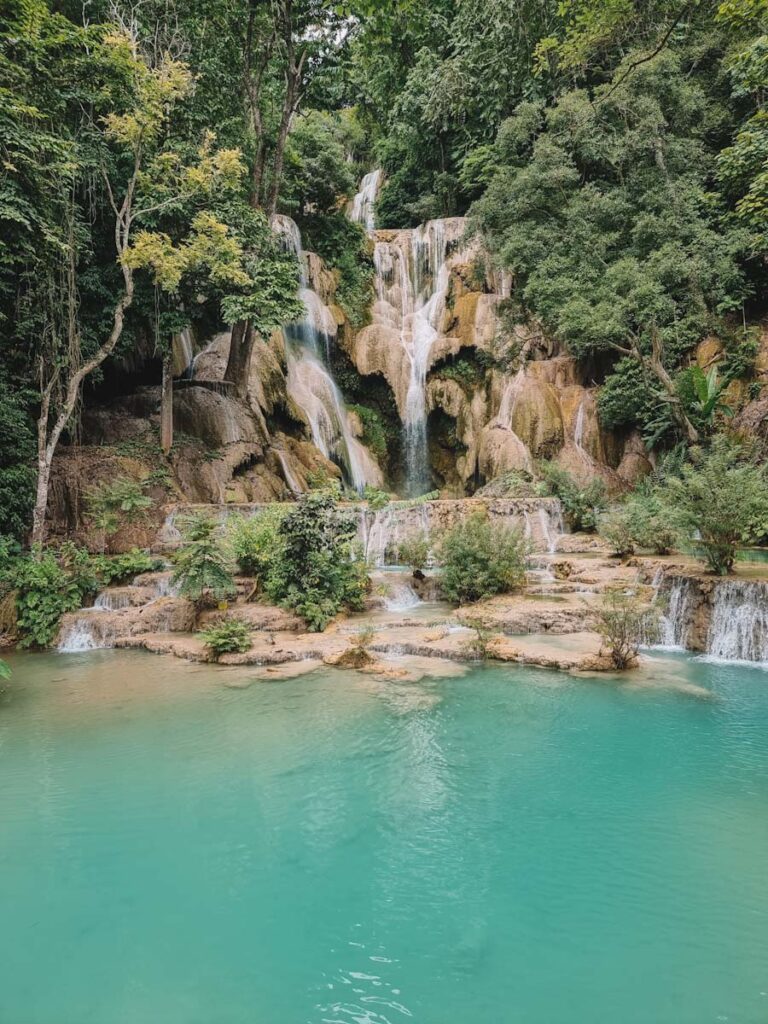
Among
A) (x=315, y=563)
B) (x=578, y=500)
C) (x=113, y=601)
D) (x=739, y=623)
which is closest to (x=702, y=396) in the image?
(x=578, y=500)

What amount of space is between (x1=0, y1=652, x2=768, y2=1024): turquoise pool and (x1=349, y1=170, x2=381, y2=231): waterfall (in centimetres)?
2718

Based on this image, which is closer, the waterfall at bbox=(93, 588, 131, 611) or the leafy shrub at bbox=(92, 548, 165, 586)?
the waterfall at bbox=(93, 588, 131, 611)

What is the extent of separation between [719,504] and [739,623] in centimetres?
160

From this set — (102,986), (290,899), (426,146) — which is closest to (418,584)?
(290,899)

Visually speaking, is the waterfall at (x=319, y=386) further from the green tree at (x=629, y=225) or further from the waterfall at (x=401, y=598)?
the waterfall at (x=401, y=598)

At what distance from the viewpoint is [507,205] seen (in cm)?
1939

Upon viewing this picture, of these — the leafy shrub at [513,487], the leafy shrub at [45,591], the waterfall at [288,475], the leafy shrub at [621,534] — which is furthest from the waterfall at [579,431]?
the leafy shrub at [45,591]

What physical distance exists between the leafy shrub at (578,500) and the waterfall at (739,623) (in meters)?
6.56

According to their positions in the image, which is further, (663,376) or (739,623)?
(663,376)

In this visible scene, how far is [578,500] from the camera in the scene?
14781 millimetres

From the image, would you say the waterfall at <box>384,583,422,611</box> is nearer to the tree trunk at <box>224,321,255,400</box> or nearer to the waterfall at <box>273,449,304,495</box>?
the waterfall at <box>273,449,304,495</box>

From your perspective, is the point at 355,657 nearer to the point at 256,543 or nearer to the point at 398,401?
the point at 256,543

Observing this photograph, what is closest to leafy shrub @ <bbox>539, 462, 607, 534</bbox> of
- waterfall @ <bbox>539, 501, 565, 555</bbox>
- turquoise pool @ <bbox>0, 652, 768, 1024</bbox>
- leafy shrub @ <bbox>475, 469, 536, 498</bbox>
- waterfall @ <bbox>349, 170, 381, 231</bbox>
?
waterfall @ <bbox>539, 501, 565, 555</bbox>

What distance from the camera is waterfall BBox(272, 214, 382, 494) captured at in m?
19.5
